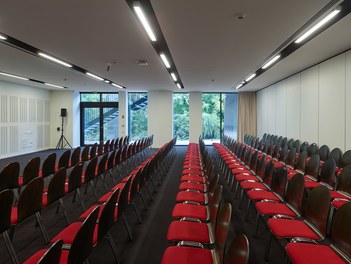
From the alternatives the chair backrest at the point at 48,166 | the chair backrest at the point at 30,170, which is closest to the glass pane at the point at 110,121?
the chair backrest at the point at 48,166

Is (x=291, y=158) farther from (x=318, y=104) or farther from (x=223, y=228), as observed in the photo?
(x=223, y=228)

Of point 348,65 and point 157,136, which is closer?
point 348,65

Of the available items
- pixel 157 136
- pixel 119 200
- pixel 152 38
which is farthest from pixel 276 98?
pixel 119 200

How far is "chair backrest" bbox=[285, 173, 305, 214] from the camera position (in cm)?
282

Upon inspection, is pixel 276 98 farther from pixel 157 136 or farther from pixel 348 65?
pixel 157 136

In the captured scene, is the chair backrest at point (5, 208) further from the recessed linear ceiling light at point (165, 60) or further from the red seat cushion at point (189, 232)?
the recessed linear ceiling light at point (165, 60)

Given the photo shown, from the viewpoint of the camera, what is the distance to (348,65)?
17.9ft

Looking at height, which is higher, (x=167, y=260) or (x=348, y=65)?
(x=348, y=65)

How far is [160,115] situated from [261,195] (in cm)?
996

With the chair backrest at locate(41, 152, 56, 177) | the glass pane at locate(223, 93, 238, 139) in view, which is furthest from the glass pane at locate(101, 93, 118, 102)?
the chair backrest at locate(41, 152, 56, 177)

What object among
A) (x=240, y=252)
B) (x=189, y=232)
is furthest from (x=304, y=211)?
(x=240, y=252)

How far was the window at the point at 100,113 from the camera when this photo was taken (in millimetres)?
13797

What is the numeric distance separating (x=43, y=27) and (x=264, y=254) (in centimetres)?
488

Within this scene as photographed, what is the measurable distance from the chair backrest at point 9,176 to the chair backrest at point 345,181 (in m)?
4.98
